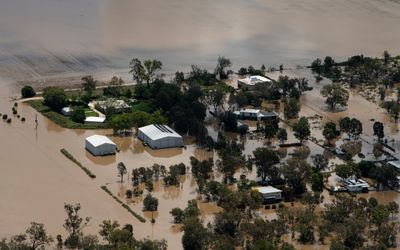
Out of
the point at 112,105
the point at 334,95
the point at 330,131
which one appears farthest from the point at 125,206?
the point at 334,95

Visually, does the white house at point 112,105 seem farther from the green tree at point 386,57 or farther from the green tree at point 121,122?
the green tree at point 386,57

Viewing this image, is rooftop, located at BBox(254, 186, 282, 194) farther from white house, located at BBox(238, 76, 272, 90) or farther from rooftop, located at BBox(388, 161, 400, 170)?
white house, located at BBox(238, 76, 272, 90)

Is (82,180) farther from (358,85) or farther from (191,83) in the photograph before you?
(358,85)

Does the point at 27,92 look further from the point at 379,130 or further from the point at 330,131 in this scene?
the point at 379,130

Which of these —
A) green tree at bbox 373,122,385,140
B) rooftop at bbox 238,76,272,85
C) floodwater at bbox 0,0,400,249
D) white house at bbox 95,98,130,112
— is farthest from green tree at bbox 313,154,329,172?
rooftop at bbox 238,76,272,85

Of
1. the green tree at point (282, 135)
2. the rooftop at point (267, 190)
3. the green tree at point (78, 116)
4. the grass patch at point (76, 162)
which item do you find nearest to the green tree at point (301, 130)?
the green tree at point (282, 135)

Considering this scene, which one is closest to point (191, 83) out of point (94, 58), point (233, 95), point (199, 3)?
point (233, 95)

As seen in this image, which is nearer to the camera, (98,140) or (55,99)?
(98,140)
